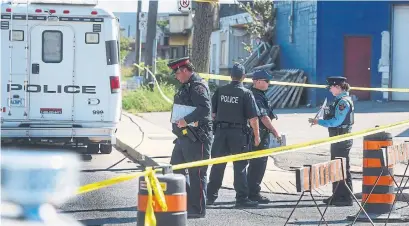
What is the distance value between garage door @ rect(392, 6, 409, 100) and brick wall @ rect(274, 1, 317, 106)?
2.47 m

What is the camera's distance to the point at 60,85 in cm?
1373

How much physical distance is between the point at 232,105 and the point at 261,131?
831mm

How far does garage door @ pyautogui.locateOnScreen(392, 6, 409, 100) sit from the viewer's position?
2627 centimetres

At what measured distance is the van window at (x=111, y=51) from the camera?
45.2ft

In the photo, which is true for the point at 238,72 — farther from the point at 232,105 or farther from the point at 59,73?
the point at 59,73

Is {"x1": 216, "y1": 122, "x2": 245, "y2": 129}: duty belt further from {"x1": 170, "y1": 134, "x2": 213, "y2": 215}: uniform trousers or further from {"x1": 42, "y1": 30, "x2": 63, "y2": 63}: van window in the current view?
{"x1": 42, "y1": 30, "x2": 63, "y2": 63}: van window

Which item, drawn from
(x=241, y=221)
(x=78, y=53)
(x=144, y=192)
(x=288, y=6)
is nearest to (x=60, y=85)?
(x=78, y=53)

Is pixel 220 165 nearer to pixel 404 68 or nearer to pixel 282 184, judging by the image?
pixel 282 184

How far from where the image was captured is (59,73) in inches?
540

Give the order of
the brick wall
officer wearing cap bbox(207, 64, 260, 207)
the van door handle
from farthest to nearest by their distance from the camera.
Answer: the brick wall → the van door handle → officer wearing cap bbox(207, 64, 260, 207)

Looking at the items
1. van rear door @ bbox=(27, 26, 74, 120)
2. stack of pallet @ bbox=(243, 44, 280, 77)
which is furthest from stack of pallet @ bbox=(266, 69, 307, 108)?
van rear door @ bbox=(27, 26, 74, 120)

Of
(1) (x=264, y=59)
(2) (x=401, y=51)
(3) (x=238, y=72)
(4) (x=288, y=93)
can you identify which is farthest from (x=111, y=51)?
(1) (x=264, y=59)

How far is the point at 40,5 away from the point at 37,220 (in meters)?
9.72

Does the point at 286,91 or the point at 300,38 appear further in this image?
the point at 300,38
